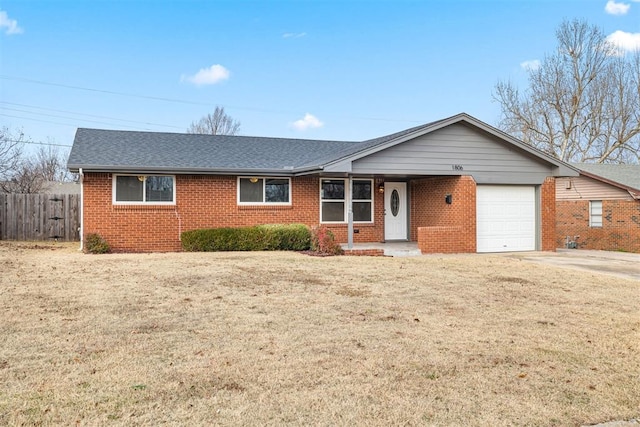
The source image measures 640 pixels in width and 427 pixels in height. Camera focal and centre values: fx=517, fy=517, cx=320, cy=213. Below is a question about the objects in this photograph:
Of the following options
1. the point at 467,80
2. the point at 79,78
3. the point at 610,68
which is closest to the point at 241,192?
the point at 467,80

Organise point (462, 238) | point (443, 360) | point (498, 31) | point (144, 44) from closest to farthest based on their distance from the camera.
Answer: point (443, 360) < point (462, 238) < point (498, 31) < point (144, 44)

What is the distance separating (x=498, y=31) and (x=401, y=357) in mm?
23300

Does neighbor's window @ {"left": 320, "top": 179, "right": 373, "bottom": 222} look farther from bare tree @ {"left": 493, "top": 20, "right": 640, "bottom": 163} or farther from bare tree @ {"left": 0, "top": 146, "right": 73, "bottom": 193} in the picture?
bare tree @ {"left": 493, "top": 20, "right": 640, "bottom": 163}

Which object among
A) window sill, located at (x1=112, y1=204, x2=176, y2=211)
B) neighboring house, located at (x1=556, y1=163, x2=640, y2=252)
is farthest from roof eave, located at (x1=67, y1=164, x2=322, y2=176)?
neighboring house, located at (x1=556, y1=163, x2=640, y2=252)

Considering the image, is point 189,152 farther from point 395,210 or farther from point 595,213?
point 595,213

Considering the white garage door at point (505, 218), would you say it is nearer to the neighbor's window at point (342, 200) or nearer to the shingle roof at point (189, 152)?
the neighbor's window at point (342, 200)

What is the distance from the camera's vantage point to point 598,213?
20.6 m

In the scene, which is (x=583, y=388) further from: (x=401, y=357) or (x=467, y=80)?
(x=467, y=80)

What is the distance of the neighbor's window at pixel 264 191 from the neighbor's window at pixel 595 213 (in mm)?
12755

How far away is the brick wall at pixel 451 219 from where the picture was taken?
581 inches

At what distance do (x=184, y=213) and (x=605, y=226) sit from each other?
Result: 1603 cm

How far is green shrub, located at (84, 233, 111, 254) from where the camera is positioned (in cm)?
1380

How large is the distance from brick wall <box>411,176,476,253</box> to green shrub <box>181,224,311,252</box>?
348cm

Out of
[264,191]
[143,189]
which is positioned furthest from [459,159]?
[143,189]
